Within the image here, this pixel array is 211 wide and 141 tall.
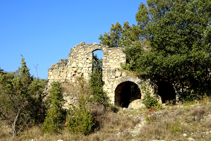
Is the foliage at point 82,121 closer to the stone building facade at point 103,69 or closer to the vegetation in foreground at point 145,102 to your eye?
the vegetation in foreground at point 145,102

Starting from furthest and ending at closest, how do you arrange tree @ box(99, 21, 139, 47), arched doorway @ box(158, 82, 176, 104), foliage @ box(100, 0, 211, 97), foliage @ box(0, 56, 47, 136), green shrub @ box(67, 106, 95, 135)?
1. tree @ box(99, 21, 139, 47)
2. arched doorway @ box(158, 82, 176, 104)
3. foliage @ box(100, 0, 211, 97)
4. foliage @ box(0, 56, 47, 136)
5. green shrub @ box(67, 106, 95, 135)

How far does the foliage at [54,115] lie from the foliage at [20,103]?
40.5 inches

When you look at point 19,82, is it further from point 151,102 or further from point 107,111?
point 151,102

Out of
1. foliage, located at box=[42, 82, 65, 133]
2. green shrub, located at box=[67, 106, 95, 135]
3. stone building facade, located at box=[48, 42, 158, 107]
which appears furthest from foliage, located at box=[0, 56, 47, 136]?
stone building facade, located at box=[48, 42, 158, 107]

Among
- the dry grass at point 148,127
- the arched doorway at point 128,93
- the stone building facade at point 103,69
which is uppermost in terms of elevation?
the stone building facade at point 103,69

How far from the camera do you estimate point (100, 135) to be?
13586 millimetres

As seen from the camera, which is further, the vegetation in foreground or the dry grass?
the vegetation in foreground

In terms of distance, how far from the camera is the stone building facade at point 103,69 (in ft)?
65.7

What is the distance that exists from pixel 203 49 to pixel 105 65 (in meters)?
7.93

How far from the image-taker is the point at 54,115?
1544cm

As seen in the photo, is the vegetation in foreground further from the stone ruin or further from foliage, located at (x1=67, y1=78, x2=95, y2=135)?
the stone ruin

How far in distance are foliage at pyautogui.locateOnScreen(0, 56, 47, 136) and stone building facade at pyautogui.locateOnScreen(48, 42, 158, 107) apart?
537 cm

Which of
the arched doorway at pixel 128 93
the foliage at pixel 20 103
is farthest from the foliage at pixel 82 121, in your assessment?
the arched doorway at pixel 128 93

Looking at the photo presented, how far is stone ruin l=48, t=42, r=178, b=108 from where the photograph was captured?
19812mm
